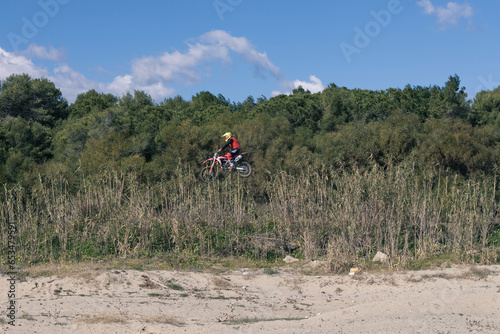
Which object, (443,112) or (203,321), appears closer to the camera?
(203,321)

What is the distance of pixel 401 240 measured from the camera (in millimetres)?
13305

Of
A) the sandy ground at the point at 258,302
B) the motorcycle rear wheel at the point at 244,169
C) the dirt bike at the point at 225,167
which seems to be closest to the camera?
the sandy ground at the point at 258,302

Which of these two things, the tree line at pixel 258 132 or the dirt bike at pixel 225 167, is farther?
the tree line at pixel 258 132

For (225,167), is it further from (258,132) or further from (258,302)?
(258,302)

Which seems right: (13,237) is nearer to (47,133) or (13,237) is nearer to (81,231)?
(81,231)

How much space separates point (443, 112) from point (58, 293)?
20.6 m

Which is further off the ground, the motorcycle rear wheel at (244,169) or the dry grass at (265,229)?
the motorcycle rear wheel at (244,169)

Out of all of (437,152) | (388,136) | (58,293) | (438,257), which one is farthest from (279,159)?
(58,293)

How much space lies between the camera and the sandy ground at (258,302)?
705 centimetres

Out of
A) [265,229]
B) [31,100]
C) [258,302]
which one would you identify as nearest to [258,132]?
[265,229]

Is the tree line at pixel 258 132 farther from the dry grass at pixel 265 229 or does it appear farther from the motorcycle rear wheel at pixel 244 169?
the dry grass at pixel 265 229

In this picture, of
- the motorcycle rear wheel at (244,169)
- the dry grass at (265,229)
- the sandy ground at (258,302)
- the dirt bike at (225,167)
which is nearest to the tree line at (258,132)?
the dirt bike at (225,167)

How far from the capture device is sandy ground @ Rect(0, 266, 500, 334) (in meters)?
7.05

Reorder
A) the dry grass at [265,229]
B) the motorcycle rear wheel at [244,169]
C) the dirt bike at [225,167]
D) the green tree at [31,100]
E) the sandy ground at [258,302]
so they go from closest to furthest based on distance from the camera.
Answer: the sandy ground at [258,302]
the dry grass at [265,229]
the dirt bike at [225,167]
the motorcycle rear wheel at [244,169]
the green tree at [31,100]
